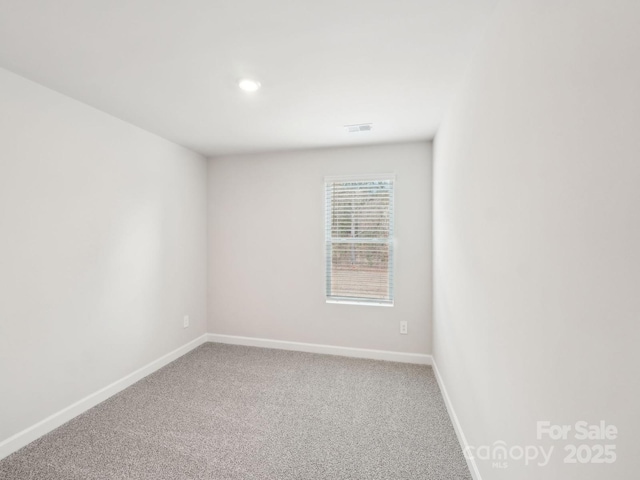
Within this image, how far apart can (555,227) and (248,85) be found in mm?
1933

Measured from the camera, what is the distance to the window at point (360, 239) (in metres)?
3.41

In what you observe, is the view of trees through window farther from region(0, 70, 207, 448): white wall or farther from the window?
region(0, 70, 207, 448): white wall

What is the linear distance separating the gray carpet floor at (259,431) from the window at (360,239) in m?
0.87

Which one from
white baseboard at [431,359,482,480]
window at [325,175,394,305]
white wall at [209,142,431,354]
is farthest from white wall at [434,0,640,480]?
window at [325,175,394,305]

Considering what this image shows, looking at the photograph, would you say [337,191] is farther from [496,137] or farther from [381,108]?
[496,137]

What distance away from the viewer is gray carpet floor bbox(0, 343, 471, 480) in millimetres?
1794

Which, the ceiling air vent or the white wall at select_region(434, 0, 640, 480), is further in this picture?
the ceiling air vent

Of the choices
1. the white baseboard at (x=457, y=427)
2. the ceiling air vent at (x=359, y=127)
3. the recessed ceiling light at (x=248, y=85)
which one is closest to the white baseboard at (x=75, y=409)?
the recessed ceiling light at (x=248, y=85)

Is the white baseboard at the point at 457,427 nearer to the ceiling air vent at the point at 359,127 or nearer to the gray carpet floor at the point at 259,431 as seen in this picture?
the gray carpet floor at the point at 259,431

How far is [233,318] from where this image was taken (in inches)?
151

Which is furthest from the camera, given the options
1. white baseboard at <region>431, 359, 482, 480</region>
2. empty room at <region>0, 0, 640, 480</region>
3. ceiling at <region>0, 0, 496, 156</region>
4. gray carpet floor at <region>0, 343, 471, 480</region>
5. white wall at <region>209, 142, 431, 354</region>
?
white wall at <region>209, 142, 431, 354</region>

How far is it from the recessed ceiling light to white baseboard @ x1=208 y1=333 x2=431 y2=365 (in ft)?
9.15

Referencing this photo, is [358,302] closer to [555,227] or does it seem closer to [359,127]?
[359,127]

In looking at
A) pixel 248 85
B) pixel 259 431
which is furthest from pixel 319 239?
pixel 259 431
